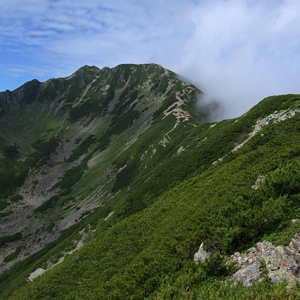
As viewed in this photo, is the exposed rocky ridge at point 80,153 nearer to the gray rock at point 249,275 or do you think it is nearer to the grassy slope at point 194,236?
the grassy slope at point 194,236

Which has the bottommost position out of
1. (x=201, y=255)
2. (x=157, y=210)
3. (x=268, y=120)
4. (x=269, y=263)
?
(x=269, y=263)

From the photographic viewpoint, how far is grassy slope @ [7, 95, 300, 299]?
1340 cm

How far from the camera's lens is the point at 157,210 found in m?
30.5

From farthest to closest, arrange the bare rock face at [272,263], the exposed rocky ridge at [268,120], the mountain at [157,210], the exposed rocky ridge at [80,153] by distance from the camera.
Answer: the exposed rocky ridge at [80,153], the exposed rocky ridge at [268,120], the mountain at [157,210], the bare rock face at [272,263]

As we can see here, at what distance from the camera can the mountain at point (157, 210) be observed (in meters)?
14.7

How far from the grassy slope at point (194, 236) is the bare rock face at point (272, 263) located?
0.78 m

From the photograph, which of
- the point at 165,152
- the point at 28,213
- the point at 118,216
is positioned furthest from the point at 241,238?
the point at 28,213

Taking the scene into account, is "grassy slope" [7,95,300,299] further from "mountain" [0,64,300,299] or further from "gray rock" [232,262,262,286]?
"gray rock" [232,262,262,286]

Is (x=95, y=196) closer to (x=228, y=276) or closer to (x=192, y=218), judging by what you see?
(x=192, y=218)

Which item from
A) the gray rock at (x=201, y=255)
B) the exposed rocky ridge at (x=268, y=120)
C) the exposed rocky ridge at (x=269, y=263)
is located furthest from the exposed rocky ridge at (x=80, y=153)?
the exposed rocky ridge at (x=269, y=263)

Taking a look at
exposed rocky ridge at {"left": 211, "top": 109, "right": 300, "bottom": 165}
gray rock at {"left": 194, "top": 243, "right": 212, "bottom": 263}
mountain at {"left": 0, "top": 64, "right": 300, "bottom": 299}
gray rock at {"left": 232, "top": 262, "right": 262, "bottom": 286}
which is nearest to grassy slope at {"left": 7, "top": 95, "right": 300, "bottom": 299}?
mountain at {"left": 0, "top": 64, "right": 300, "bottom": 299}

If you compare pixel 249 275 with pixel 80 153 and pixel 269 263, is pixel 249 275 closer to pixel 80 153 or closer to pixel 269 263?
pixel 269 263

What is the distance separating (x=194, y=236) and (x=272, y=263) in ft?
21.2

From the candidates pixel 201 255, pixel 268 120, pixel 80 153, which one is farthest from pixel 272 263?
pixel 80 153
